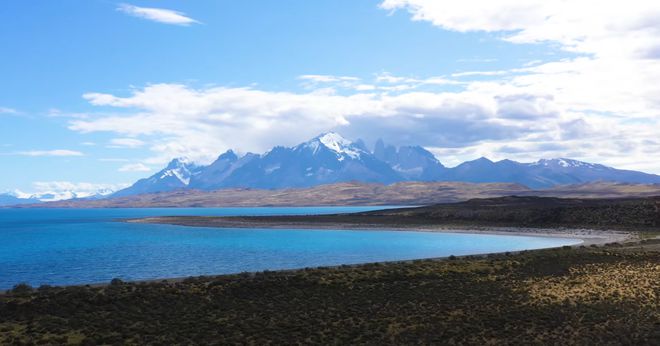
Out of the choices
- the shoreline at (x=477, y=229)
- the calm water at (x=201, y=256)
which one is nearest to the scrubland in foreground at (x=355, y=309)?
the calm water at (x=201, y=256)

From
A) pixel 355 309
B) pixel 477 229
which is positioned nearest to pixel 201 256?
pixel 355 309

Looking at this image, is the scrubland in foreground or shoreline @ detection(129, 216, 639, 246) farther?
shoreline @ detection(129, 216, 639, 246)

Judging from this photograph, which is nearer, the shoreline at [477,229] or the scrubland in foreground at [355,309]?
the scrubland in foreground at [355,309]

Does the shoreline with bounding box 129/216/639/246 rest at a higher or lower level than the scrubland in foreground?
lower

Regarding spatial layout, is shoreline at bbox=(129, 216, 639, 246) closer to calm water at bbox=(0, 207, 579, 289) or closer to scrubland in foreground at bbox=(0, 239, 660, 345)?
calm water at bbox=(0, 207, 579, 289)

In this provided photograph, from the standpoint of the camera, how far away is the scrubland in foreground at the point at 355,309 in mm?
31656

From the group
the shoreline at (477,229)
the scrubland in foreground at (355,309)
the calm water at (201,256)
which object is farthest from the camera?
the shoreline at (477,229)

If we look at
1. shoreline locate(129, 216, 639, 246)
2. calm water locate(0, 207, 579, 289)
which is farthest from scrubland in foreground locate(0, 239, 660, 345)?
shoreline locate(129, 216, 639, 246)

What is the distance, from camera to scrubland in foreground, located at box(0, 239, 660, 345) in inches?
1246

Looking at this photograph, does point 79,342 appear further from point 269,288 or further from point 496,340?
point 496,340

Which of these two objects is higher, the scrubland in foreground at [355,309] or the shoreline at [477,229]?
the scrubland in foreground at [355,309]

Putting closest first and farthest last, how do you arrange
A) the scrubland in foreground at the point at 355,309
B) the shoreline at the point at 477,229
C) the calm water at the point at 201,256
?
the scrubland in foreground at the point at 355,309 < the calm water at the point at 201,256 < the shoreline at the point at 477,229

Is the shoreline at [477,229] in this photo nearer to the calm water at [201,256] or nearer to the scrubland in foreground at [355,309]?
the calm water at [201,256]

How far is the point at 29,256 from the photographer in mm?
94250
